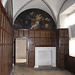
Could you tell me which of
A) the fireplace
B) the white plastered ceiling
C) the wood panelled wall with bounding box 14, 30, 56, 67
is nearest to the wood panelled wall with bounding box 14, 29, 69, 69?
the wood panelled wall with bounding box 14, 30, 56, 67

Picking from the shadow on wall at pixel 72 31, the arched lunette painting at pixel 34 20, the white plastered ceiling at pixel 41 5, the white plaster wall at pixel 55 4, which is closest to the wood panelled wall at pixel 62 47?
the shadow on wall at pixel 72 31

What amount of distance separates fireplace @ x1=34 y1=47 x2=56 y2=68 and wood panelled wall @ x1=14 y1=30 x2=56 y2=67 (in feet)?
0.99

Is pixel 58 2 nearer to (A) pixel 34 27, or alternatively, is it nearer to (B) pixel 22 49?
(A) pixel 34 27

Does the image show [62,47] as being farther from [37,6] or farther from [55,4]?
[37,6]

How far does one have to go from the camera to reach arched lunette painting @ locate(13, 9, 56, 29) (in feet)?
36.8

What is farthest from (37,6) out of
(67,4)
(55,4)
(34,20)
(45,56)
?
(45,56)

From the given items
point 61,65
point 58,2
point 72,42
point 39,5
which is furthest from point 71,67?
point 39,5

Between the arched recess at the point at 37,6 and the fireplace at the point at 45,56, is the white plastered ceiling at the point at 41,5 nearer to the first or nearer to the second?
the arched recess at the point at 37,6

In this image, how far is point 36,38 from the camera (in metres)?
11.3

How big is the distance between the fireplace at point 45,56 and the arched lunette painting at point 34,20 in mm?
2150

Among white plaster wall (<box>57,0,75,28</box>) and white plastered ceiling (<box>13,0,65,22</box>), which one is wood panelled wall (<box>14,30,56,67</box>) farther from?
white plastered ceiling (<box>13,0,65,22</box>)

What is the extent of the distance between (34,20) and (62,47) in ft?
12.1

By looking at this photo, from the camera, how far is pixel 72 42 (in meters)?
10.5

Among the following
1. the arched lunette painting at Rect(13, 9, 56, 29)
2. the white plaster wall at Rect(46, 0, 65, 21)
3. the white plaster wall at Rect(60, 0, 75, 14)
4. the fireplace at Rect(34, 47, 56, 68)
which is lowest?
the fireplace at Rect(34, 47, 56, 68)
